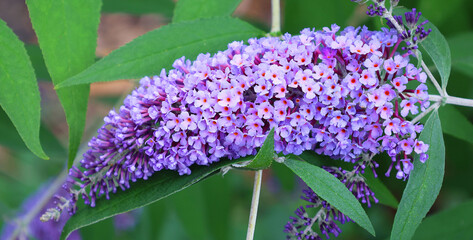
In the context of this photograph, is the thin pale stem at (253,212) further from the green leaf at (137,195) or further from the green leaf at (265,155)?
the green leaf at (265,155)

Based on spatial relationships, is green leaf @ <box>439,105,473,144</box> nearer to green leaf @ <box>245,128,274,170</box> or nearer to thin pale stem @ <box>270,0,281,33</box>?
thin pale stem @ <box>270,0,281,33</box>

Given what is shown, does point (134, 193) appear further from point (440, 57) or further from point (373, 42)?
point (440, 57)

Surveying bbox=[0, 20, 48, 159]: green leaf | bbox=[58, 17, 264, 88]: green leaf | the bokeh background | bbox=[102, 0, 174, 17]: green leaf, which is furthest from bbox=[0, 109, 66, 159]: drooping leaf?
bbox=[58, 17, 264, 88]: green leaf

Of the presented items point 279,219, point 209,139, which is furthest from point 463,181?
point 209,139

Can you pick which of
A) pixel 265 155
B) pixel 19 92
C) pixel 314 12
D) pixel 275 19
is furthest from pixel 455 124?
pixel 19 92

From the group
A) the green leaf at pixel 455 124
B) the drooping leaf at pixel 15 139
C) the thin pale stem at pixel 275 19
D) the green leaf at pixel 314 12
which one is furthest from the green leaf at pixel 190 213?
the green leaf at pixel 455 124
